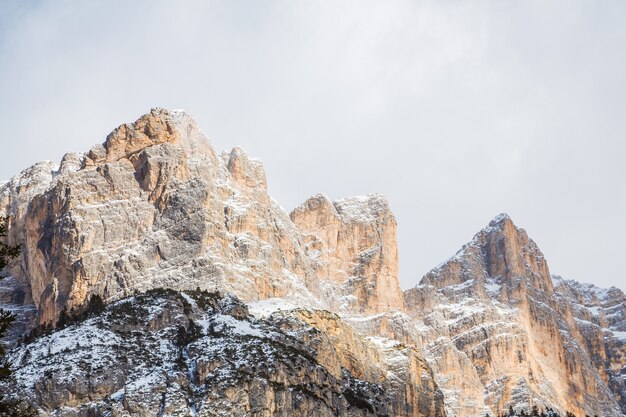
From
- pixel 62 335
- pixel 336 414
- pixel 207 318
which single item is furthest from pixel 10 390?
pixel 336 414

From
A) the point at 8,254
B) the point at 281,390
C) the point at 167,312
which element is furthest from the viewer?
the point at 167,312

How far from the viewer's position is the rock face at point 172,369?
166750 millimetres

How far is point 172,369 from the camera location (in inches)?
6983

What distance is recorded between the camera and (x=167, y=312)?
192m

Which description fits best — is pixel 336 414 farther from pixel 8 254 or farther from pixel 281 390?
pixel 8 254

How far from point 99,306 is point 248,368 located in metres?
36.8

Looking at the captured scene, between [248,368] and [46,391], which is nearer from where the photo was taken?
[46,391]

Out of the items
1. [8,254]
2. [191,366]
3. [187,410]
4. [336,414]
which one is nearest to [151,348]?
[191,366]

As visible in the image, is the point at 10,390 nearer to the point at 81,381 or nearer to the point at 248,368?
the point at 81,381

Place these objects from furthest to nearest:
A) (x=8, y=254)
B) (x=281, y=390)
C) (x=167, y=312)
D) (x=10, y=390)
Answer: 1. (x=167, y=312)
2. (x=281, y=390)
3. (x=10, y=390)
4. (x=8, y=254)

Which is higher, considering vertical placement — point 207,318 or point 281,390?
point 207,318

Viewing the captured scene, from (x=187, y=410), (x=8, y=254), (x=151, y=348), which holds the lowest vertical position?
(x=8, y=254)

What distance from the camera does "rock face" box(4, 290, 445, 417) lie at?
6565 inches

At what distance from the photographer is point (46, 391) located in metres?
166
